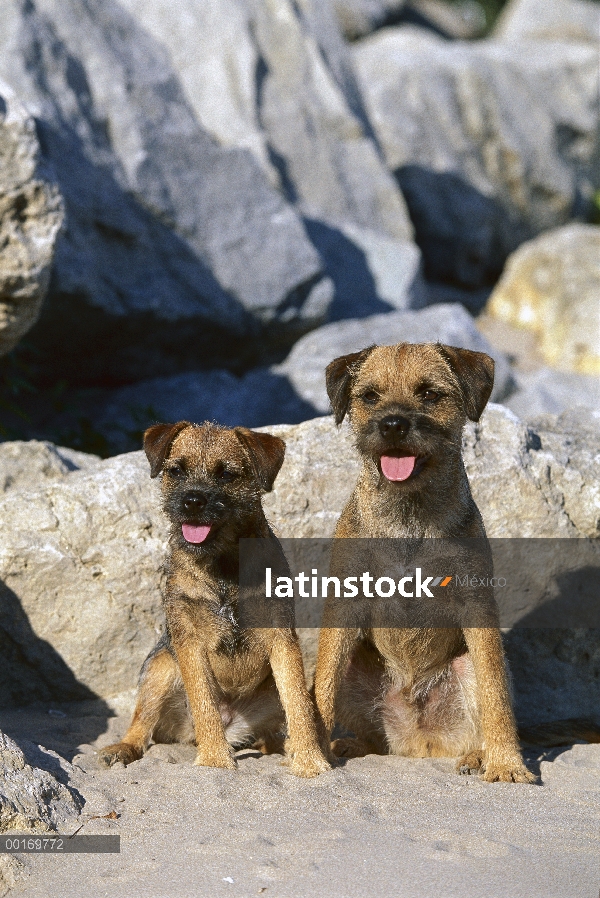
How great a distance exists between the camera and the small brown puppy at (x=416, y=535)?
582 centimetres

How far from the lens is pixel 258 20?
47.7ft

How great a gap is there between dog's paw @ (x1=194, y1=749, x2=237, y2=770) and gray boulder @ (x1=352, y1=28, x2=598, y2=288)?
1304 cm

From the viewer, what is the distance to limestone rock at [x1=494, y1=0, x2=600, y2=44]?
27938mm

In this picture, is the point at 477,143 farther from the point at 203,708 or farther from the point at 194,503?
the point at 203,708

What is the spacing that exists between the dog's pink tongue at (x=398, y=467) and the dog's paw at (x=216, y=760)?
1.79m

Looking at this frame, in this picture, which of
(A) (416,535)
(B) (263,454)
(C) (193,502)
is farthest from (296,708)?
(B) (263,454)

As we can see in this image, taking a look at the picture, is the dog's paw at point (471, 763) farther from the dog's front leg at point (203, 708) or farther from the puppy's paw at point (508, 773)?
the dog's front leg at point (203, 708)

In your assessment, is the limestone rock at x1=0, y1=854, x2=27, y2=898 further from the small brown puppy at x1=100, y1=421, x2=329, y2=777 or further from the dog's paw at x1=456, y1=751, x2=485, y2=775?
the dog's paw at x1=456, y1=751, x2=485, y2=775

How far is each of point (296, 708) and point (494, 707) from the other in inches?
43.2

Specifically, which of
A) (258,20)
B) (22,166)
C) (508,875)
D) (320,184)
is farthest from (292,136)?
(508,875)

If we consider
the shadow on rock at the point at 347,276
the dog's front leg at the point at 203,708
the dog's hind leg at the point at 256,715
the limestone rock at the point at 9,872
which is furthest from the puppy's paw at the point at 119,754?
the shadow on rock at the point at 347,276

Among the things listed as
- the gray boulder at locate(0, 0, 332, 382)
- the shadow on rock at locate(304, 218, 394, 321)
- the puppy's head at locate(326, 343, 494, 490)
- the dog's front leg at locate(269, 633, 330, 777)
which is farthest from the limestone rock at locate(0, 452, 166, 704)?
the shadow on rock at locate(304, 218, 394, 321)

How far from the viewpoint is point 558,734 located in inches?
256

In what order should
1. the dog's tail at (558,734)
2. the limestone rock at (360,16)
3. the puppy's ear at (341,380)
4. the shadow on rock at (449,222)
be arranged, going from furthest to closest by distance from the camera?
the limestone rock at (360,16) < the shadow on rock at (449,222) < the dog's tail at (558,734) < the puppy's ear at (341,380)
